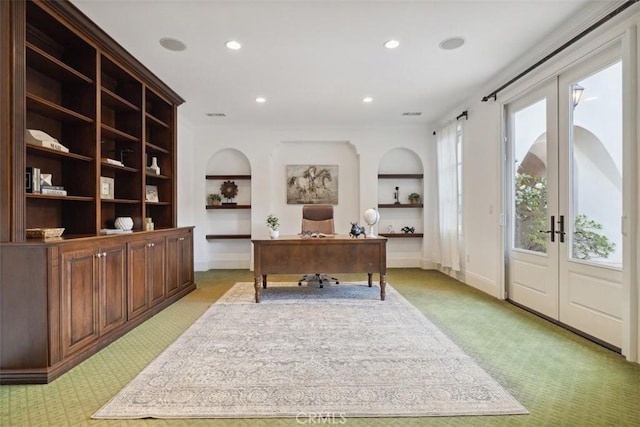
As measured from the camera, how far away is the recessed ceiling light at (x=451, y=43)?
119 inches

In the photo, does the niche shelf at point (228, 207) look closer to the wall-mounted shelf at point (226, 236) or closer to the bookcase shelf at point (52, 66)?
the wall-mounted shelf at point (226, 236)

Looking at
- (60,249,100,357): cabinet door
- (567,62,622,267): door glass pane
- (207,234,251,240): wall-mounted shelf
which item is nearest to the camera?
(60,249,100,357): cabinet door

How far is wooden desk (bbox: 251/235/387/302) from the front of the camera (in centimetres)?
378

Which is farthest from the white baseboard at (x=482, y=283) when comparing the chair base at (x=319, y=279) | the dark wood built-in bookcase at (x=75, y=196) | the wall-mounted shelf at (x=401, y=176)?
the dark wood built-in bookcase at (x=75, y=196)

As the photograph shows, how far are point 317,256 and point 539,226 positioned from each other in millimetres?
2402

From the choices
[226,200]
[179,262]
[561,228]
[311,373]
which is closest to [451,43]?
[561,228]

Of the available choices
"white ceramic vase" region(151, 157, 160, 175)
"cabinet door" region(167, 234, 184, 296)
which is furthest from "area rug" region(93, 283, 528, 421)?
"white ceramic vase" region(151, 157, 160, 175)

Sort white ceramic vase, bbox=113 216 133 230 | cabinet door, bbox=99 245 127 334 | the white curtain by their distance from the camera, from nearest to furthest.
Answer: cabinet door, bbox=99 245 127 334
white ceramic vase, bbox=113 216 133 230
the white curtain

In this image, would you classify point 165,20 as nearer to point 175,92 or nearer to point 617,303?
point 175,92

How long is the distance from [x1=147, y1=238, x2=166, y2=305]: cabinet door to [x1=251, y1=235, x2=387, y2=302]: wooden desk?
Answer: 102cm

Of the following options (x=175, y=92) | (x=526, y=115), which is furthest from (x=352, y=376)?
(x=175, y=92)

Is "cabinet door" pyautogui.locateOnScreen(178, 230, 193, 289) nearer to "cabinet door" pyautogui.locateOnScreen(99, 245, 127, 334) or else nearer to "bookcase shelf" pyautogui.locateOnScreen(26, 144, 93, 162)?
"cabinet door" pyautogui.locateOnScreen(99, 245, 127, 334)

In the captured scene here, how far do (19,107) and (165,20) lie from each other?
1292mm

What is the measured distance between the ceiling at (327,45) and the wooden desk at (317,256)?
1973 mm
